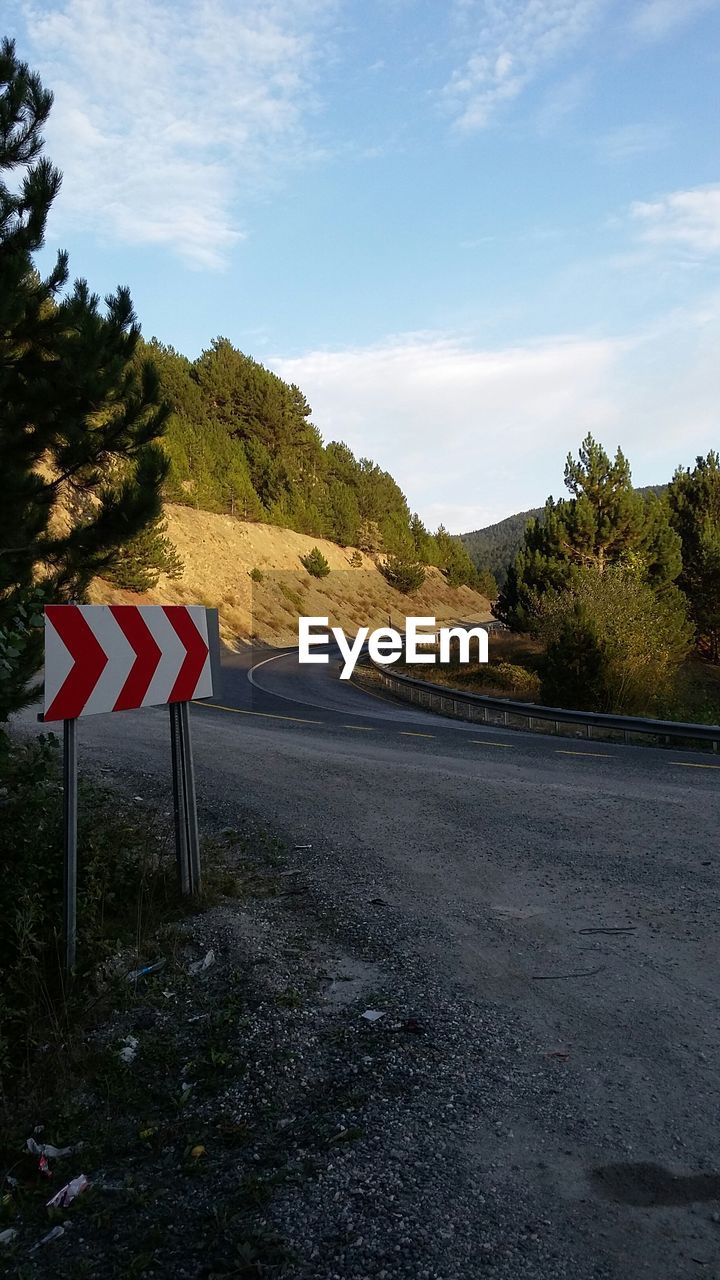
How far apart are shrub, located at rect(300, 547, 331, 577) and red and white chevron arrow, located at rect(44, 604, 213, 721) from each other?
5637 centimetres

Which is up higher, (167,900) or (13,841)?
(13,841)

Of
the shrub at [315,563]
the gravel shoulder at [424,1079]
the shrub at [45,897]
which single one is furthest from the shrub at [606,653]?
the shrub at [315,563]

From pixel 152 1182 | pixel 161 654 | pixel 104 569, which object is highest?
pixel 104 569

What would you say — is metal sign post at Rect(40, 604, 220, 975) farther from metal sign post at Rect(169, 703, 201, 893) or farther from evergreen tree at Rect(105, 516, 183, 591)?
evergreen tree at Rect(105, 516, 183, 591)

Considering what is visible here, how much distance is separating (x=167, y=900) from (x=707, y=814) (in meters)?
5.51

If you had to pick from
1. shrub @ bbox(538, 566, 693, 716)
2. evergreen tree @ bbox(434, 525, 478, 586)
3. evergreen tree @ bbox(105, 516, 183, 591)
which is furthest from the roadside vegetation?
evergreen tree @ bbox(434, 525, 478, 586)

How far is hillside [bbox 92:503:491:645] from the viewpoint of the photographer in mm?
47250

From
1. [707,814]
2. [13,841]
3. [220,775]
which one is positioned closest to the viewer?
[13,841]

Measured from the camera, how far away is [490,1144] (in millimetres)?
2977

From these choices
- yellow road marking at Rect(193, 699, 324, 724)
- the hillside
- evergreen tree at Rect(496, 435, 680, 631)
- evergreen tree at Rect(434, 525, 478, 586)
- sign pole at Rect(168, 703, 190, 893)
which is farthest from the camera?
evergreen tree at Rect(434, 525, 478, 586)

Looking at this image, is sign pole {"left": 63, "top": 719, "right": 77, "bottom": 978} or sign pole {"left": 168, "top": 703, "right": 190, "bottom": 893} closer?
sign pole {"left": 63, "top": 719, "right": 77, "bottom": 978}

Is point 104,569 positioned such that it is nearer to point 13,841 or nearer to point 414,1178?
point 13,841

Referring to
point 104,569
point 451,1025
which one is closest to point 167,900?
point 451,1025

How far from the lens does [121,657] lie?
4824mm
